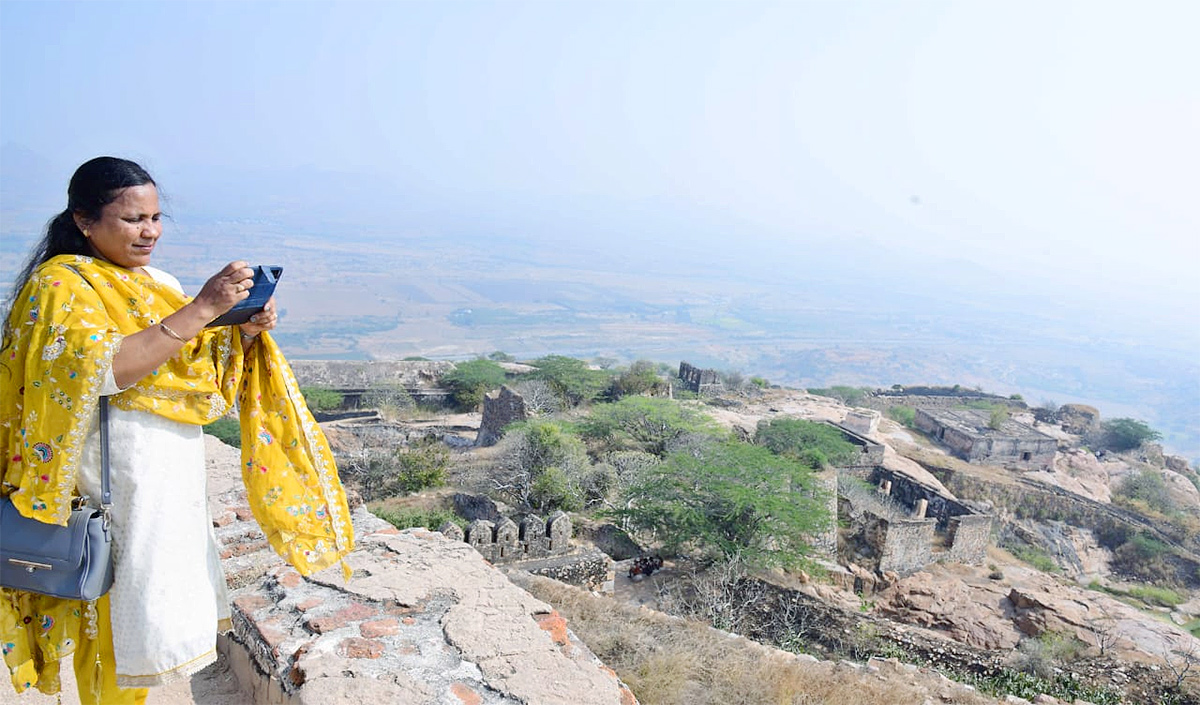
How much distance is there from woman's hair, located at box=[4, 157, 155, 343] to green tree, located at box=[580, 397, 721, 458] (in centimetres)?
1436

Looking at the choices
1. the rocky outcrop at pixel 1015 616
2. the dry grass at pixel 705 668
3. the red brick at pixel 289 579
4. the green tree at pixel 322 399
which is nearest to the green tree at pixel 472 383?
the green tree at pixel 322 399

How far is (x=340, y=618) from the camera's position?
3.35 meters

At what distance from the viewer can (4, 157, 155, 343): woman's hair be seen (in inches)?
77.5

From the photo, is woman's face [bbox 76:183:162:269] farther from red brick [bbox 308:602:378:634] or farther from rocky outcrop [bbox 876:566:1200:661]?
rocky outcrop [bbox 876:566:1200:661]

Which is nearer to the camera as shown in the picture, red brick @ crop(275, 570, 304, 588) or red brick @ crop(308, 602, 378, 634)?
red brick @ crop(308, 602, 378, 634)

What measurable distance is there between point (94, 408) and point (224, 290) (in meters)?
0.45

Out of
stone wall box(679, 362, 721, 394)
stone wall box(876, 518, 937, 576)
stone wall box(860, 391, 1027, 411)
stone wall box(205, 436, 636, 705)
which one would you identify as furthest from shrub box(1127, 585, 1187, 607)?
stone wall box(860, 391, 1027, 411)

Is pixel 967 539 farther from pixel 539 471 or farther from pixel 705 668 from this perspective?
pixel 705 668

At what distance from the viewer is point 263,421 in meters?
2.40

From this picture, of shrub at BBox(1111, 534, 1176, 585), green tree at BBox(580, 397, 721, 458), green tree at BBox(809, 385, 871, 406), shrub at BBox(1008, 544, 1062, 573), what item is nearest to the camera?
shrub at BBox(1008, 544, 1062, 573)

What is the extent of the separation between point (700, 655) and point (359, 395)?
696 inches

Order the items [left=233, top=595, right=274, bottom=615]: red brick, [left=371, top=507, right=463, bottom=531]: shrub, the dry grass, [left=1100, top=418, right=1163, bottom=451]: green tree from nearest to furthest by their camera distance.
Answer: [left=233, top=595, right=274, bottom=615]: red brick → the dry grass → [left=371, top=507, right=463, bottom=531]: shrub → [left=1100, top=418, right=1163, bottom=451]: green tree

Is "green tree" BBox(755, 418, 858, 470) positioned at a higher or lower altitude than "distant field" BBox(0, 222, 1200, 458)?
higher

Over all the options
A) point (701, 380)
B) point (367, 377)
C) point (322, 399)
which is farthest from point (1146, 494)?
point (322, 399)
